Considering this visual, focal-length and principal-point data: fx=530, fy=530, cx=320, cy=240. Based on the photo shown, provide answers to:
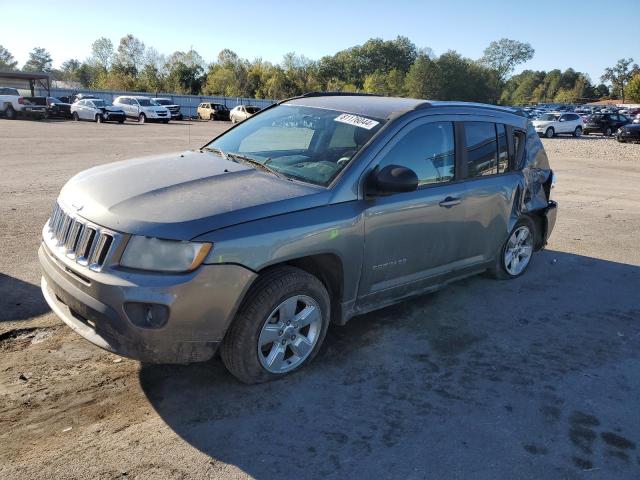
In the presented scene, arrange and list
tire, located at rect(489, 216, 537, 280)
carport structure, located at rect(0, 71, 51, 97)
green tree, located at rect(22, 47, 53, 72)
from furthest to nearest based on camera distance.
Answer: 1. green tree, located at rect(22, 47, 53, 72)
2. carport structure, located at rect(0, 71, 51, 97)
3. tire, located at rect(489, 216, 537, 280)

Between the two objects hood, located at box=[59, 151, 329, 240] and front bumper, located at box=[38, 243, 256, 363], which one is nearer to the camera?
front bumper, located at box=[38, 243, 256, 363]

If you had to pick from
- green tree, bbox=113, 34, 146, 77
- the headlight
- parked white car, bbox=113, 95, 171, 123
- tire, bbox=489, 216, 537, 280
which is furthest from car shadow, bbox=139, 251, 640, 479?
green tree, bbox=113, 34, 146, 77

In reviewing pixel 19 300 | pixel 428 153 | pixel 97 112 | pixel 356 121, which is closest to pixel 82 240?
pixel 19 300

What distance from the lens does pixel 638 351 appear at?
439cm

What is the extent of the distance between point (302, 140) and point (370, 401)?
2.20 meters

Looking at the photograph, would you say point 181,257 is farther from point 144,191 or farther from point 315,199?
point 315,199

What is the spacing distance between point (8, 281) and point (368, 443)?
3.83 metres

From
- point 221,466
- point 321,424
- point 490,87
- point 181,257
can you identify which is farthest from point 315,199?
point 490,87

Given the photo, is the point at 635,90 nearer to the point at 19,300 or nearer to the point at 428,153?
the point at 428,153

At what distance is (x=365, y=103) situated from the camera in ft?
14.8

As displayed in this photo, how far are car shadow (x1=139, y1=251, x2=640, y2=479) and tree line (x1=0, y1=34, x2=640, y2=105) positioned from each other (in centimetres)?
7696

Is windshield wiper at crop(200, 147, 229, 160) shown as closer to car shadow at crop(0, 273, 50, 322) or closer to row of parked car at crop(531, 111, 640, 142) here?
car shadow at crop(0, 273, 50, 322)

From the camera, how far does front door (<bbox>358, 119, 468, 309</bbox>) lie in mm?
3902

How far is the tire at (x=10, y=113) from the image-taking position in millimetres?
32844
